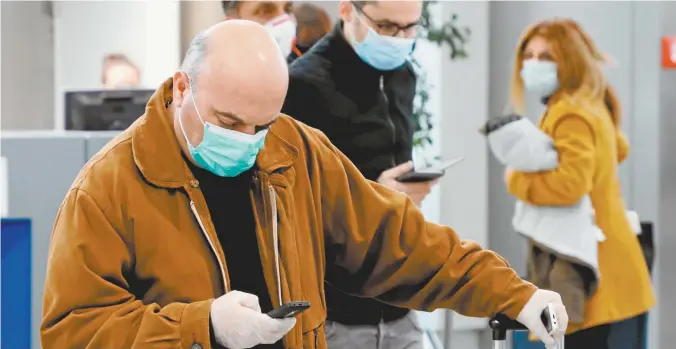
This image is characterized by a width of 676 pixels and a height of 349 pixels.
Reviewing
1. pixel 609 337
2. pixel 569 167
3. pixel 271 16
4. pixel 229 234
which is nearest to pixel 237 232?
pixel 229 234

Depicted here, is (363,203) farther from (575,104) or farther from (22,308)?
(575,104)

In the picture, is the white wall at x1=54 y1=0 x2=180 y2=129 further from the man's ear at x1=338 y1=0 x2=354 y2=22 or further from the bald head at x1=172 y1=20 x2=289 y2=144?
the bald head at x1=172 y1=20 x2=289 y2=144

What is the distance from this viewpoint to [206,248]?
1407 millimetres

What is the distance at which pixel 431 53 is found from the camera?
491 centimetres

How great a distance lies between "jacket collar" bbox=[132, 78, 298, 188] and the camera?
1.39m

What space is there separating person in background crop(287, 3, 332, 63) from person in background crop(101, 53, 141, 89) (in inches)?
92.6

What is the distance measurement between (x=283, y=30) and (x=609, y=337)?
173 cm

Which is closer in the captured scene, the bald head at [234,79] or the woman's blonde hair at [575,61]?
the bald head at [234,79]

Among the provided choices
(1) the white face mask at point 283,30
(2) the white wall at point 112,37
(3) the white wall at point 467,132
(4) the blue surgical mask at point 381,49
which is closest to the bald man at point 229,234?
(4) the blue surgical mask at point 381,49

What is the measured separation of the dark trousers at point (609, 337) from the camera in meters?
3.47

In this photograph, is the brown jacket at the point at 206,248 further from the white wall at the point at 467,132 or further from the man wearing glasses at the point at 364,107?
the white wall at the point at 467,132

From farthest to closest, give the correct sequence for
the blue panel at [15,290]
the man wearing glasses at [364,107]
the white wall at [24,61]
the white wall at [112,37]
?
the white wall at [24,61] < the white wall at [112,37] < the blue panel at [15,290] < the man wearing glasses at [364,107]

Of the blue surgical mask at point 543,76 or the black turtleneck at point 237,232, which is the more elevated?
the blue surgical mask at point 543,76

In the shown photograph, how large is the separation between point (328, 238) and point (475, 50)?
3.54 m
